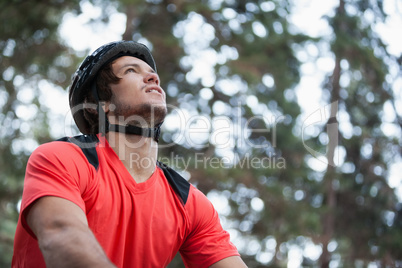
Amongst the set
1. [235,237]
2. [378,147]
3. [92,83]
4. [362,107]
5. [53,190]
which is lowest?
[235,237]

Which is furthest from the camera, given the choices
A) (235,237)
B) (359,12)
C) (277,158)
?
(359,12)

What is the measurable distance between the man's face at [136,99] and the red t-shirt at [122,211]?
0.24 meters

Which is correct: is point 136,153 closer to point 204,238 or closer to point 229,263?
point 204,238

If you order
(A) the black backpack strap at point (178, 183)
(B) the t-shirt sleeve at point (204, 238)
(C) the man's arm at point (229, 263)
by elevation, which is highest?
(A) the black backpack strap at point (178, 183)

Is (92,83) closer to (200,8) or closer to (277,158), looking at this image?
(200,8)

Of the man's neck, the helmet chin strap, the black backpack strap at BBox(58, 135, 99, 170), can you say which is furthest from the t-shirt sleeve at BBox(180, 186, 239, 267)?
the black backpack strap at BBox(58, 135, 99, 170)

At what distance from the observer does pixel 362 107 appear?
1719 centimetres

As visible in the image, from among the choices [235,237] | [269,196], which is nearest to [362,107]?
[235,237]

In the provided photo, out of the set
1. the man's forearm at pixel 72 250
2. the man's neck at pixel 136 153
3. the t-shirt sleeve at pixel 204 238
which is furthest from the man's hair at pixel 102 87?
the man's forearm at pixel 72 250

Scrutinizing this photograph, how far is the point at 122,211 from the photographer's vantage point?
8.34 ft

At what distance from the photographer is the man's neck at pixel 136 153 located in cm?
279

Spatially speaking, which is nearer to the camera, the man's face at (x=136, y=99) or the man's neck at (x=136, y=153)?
the man's neck at (x=136, y=153)

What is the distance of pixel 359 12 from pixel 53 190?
15807 millimetres

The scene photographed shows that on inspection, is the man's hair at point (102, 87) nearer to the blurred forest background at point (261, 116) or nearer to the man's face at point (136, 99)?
the man's face at point (136, 99)
